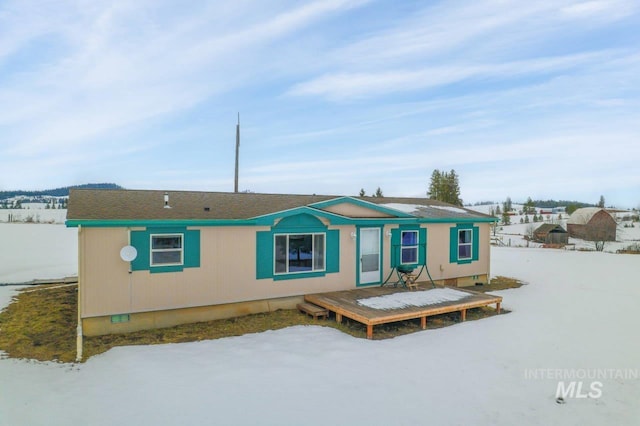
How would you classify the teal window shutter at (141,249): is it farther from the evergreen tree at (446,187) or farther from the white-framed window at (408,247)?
the evergreen tree at (446,187)

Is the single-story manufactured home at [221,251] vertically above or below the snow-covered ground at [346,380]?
above

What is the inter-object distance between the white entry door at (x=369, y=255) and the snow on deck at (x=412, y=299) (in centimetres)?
114

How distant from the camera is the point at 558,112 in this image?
16734 mm

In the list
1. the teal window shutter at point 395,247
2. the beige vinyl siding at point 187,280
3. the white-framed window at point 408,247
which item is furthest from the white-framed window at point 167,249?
the white-framed window at point 408,247

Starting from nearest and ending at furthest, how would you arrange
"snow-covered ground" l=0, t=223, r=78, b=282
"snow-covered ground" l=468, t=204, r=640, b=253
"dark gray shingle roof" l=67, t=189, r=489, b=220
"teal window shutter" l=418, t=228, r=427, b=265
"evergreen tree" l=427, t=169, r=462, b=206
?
"dark gray shingle roof" l=67, t=189, r=489, b=220, "teal window shutter" l=418, t=228, r=427, b=265, "snow-covered ground" l=0, t=223, r=78, b=282, "snow-covered ground" l=468, t=204, r=640, b=253, "evergreen tree" l=427, t=169, r=462, b=206

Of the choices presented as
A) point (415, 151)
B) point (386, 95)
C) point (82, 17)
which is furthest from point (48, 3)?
point (415, 151)

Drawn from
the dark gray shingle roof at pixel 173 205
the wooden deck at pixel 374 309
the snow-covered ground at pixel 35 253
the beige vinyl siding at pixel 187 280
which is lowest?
the snow-covered ground at pixel 35 253

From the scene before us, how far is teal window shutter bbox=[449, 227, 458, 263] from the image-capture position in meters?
12.9

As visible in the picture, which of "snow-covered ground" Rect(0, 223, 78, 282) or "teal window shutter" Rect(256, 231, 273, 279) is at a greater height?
"teal window shutter" Rect(256, 231, 273, 279)

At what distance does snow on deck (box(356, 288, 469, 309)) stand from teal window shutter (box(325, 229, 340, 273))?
4.30ft

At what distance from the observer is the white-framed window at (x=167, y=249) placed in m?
8.16

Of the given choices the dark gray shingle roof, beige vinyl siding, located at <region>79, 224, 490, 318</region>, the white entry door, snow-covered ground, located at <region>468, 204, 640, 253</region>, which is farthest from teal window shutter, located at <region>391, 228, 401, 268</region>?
snow-covered ground, located at <region>468, 204, 640, 253</region>

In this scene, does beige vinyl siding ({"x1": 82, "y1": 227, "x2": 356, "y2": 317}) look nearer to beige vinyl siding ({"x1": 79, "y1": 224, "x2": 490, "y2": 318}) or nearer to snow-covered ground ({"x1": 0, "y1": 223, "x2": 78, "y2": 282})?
beige vinyl siding ({"x1": 79, "y1": 224, "x2": 490, "y2": 318})

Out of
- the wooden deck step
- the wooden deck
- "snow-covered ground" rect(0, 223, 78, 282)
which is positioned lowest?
"snow-covered ground" rect(0, 223, 78, 282)
